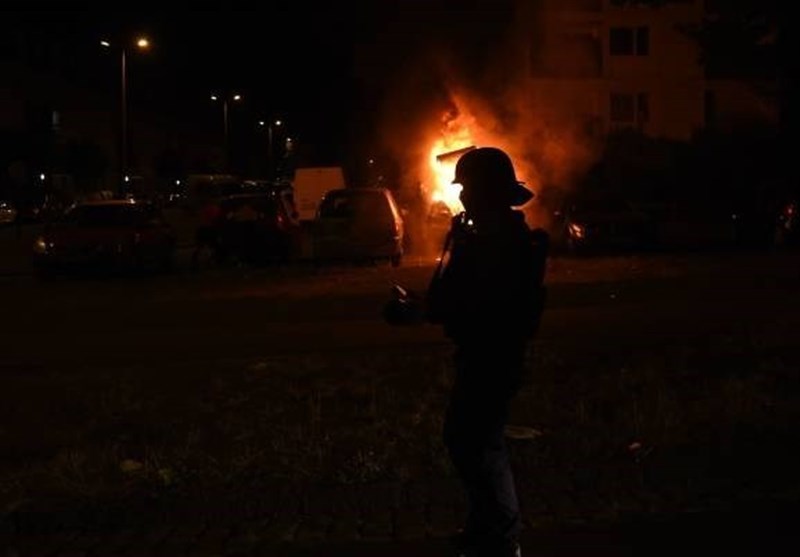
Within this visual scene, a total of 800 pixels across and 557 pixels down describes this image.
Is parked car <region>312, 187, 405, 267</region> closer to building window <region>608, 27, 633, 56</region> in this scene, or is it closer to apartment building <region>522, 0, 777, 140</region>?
apartment building <region>522, 0, 777, 140</region>

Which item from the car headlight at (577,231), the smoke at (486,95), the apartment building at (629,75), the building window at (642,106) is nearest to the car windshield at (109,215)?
the car headlight at (577,231)

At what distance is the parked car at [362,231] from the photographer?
23531 millimetres

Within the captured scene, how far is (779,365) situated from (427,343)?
3594 mm

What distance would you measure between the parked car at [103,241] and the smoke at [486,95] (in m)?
22.9

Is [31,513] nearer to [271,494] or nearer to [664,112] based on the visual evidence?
[271,494]

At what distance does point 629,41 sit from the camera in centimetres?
5759

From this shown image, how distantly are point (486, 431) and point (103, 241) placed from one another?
19215 mm

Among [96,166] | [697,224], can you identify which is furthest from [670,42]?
[96,166]

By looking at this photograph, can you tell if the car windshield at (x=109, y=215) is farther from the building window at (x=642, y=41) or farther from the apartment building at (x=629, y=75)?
the building window at (x=642, y=41)

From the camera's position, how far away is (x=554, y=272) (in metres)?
21.4

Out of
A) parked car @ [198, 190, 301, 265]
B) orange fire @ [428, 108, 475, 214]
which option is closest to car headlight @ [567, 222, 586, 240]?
parked car @ [198, 190, 301, 265]

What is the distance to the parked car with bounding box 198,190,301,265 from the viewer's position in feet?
83.8

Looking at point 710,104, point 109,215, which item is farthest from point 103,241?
point 710,104

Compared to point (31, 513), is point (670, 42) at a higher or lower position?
higher
